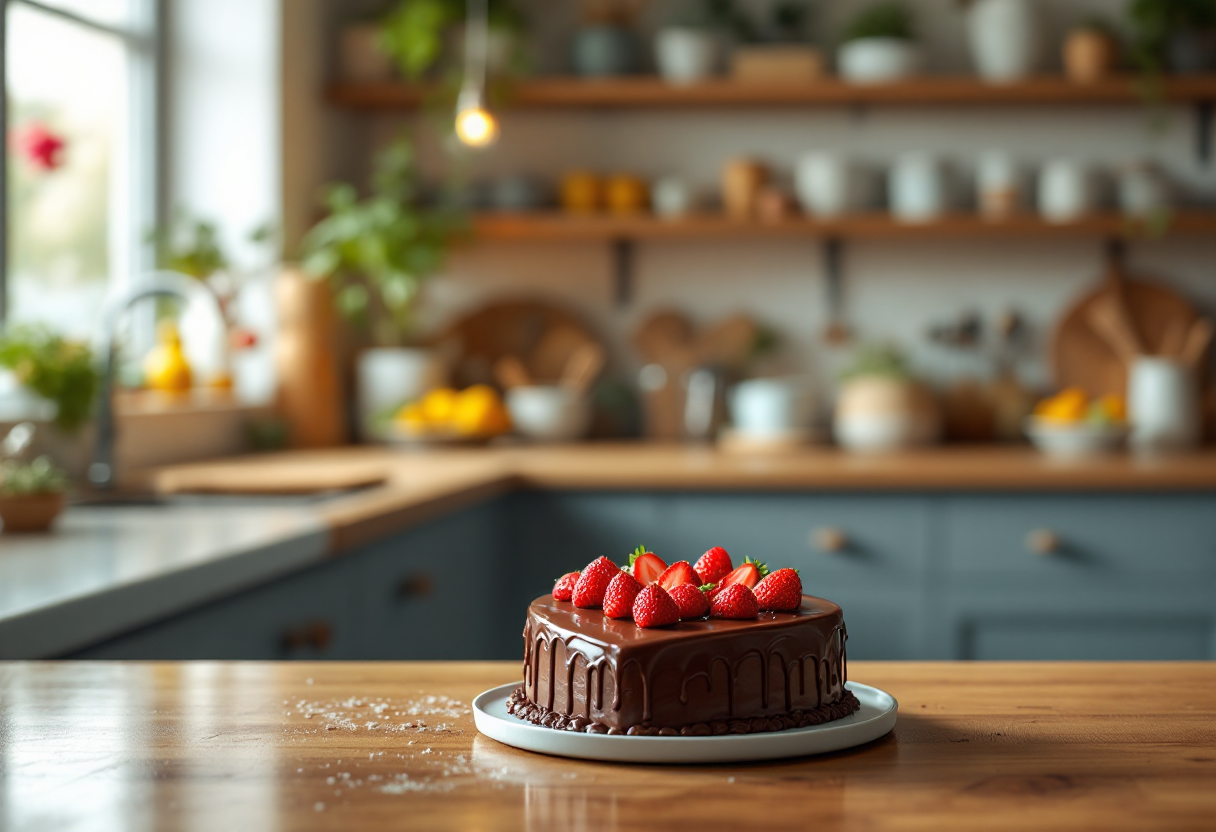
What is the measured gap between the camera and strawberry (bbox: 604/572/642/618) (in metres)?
0.93

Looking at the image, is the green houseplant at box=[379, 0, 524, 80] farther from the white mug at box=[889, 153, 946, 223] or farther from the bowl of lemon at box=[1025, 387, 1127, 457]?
the bowl of lemon at box=[1025, 387, 1127, 457]

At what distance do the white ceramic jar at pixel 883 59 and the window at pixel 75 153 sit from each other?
1809mm

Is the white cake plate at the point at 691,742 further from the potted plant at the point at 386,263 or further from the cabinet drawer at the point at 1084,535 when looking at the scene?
the potted plant at the point at 386,263

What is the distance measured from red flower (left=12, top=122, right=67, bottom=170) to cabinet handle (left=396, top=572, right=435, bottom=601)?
45.8 inches

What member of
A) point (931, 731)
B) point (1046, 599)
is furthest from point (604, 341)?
point (931, 731)

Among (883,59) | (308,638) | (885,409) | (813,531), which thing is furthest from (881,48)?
(308,638)

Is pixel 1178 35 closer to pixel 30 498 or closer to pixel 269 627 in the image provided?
pixel 269 627

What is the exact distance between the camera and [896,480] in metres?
2.92

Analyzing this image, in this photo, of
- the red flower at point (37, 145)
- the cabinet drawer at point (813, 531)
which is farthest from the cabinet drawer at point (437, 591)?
the red flower at point (37, 145)

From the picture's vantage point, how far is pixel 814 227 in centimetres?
365

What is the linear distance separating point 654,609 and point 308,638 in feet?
3.85

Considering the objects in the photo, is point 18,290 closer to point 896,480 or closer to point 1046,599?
point 896,480

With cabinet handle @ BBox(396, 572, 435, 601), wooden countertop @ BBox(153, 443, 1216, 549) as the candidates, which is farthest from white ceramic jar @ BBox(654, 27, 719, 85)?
cabinet handle @ BBox(396, 572, 435, 601)

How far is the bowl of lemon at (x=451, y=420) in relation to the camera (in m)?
3.47
